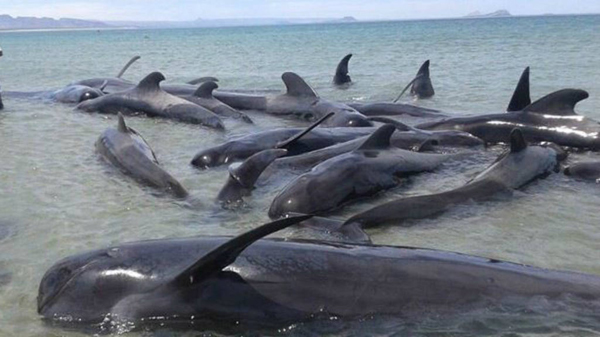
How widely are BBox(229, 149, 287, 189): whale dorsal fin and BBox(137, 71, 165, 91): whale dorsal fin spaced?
670 centimetres

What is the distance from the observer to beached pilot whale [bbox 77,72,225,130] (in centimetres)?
1292

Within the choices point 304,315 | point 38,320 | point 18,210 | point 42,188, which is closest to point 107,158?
point 42,188

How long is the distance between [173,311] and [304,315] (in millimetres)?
765

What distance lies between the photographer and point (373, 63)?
31891mm

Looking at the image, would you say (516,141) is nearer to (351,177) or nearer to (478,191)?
(478,191)

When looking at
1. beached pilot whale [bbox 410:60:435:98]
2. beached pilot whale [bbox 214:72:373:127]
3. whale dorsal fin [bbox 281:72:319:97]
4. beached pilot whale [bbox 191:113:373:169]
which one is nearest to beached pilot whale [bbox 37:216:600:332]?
beached pilot whale [bbox 191:113:373:169]

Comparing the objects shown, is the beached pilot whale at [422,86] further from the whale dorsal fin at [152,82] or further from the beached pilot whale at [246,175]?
the beached pilot whale at [246,175]

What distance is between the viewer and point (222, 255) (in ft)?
12.6

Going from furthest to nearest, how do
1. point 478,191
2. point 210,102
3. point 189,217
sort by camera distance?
point 210,102 < point 478,191 < point 189,217

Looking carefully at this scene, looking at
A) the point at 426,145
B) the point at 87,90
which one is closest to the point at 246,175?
the point at 426,145

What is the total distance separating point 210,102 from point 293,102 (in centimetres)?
181

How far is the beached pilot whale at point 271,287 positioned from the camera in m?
3.97

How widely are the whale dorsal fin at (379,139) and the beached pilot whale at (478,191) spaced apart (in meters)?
1.19

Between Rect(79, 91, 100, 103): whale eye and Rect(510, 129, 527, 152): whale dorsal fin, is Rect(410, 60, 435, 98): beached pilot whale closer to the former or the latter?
Rect(79, 91, 100, 103): whale eye
